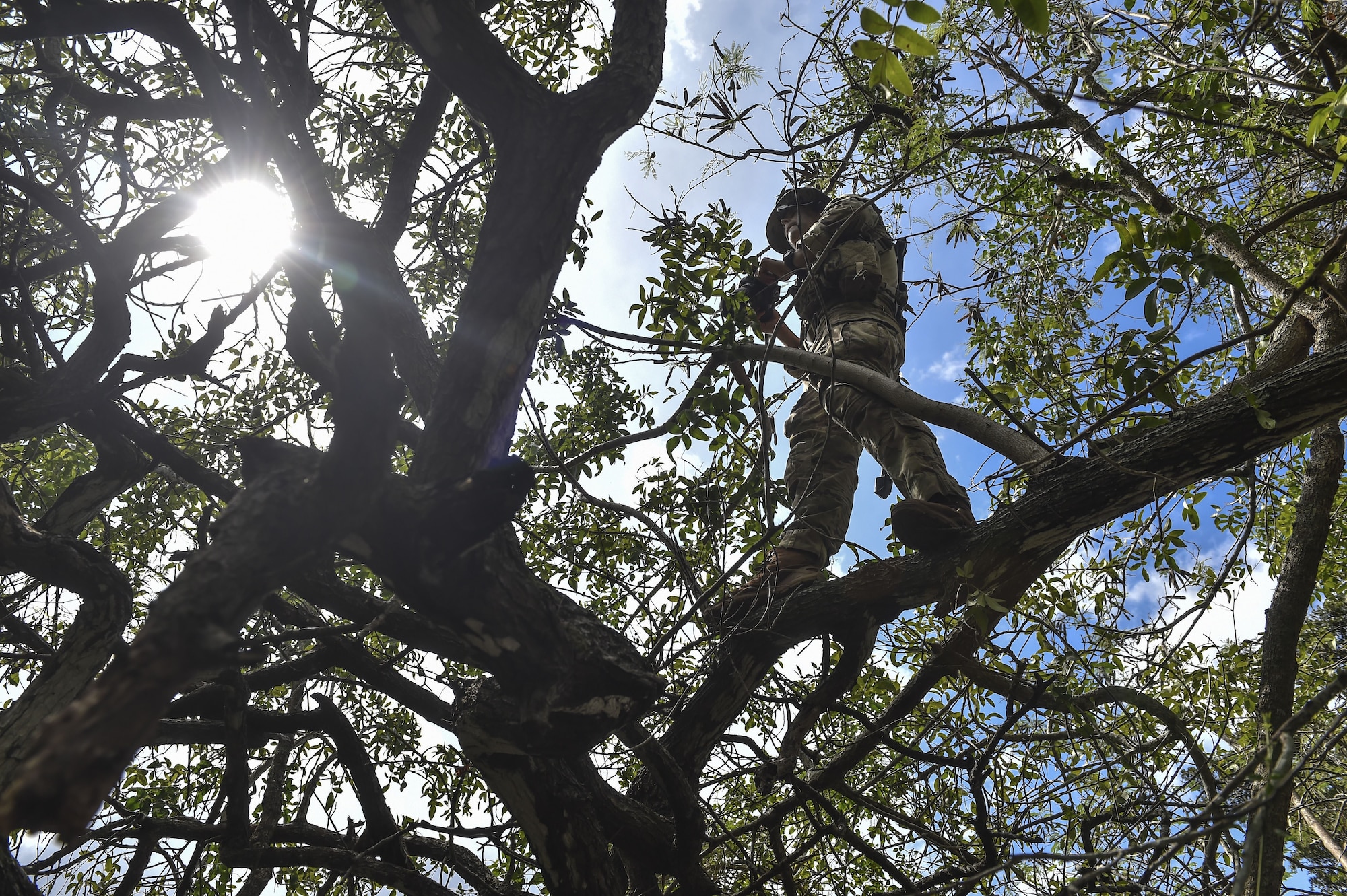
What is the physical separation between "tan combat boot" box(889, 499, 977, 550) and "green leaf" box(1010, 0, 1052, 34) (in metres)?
2.25

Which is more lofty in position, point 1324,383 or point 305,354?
point 1324,383

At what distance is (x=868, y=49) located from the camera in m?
1.50

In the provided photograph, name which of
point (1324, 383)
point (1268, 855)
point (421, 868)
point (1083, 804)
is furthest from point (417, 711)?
point (1324, 383)

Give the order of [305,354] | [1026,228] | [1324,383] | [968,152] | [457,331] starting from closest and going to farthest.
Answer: [305,354] < [457,331] < [1324,383] < [968,152] < [1026,228]

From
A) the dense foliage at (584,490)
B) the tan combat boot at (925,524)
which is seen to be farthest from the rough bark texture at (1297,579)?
the tan combat boot at (925,524)

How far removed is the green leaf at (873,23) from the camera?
1.44 m

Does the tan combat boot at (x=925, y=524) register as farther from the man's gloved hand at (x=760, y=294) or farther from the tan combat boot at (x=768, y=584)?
the man's gloved hand at (x=760, y=294)

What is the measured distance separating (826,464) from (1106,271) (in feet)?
7.33

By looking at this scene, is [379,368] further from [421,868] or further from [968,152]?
[968,152]

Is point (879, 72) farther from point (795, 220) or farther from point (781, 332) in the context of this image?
point (795, 220)

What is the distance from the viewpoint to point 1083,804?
12.0 ft

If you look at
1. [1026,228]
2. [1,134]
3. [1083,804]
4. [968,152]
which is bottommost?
[1083,804]

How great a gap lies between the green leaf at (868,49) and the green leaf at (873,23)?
0.10 feet

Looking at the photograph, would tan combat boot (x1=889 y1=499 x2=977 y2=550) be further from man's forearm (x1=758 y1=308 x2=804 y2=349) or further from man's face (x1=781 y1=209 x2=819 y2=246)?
man's face (x1=781 y1=209 x2=819 y2=246)
